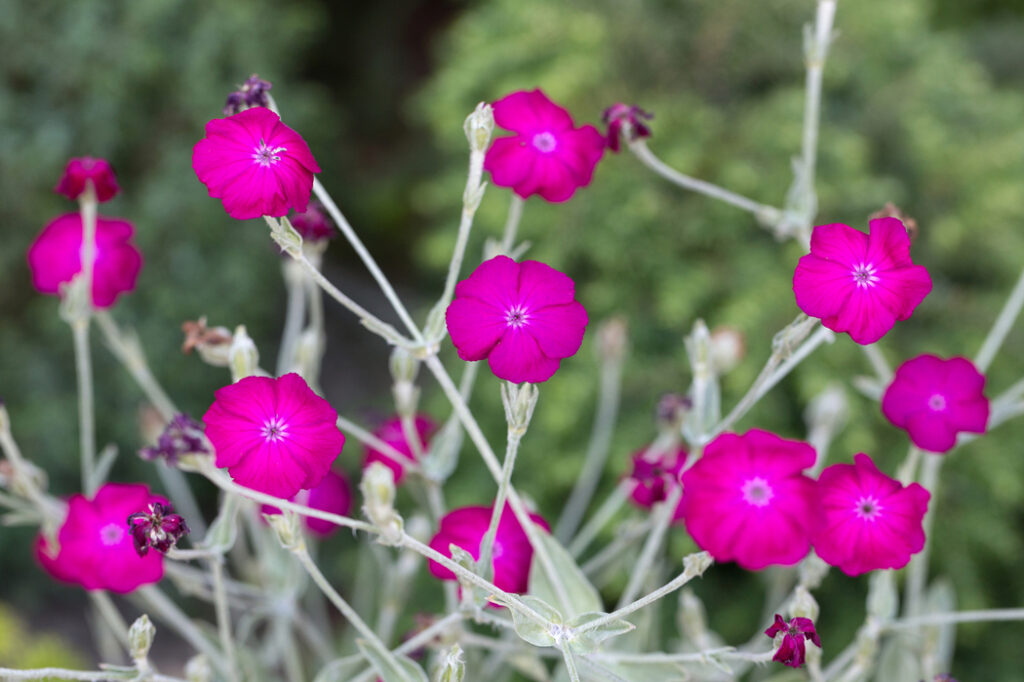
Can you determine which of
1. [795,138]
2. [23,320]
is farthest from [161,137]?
[795,138]

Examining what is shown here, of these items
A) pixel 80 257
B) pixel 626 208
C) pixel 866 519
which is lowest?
pixel 866 519

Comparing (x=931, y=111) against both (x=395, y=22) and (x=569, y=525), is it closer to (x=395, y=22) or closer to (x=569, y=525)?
(x=569, y=525)

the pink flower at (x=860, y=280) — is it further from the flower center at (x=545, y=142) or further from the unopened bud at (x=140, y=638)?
the unopened bud at (x=140, y=638)

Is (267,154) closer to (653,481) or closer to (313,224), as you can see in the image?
(313,224)

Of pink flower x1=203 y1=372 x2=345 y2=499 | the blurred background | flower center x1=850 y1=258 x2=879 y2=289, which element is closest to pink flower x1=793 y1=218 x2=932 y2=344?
flower center x1=850 y1=258 x2=879 y2=289

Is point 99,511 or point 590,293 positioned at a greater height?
point 590,293

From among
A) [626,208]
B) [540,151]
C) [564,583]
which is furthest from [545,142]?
[626,208]

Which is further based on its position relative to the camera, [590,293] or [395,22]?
[395,22]

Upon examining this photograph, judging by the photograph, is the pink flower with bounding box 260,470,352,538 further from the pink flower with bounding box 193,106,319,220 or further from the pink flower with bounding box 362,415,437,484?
the pink flower with bounding box 193,106,319,220

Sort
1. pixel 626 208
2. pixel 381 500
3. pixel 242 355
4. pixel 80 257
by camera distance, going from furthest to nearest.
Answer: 1. pixel 626 208
2. pixel 80 257
3. pixel 242 355
4. pixel 381 500
